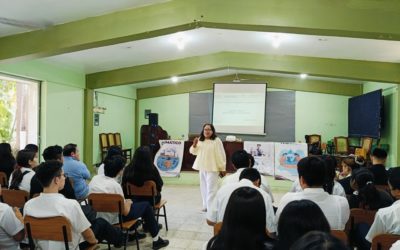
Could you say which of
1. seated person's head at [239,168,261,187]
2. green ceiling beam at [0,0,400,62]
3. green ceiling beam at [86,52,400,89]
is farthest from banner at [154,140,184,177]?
seated person's head at [239,168,261,187]

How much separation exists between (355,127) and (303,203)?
25.5ft

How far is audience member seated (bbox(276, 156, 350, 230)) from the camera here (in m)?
2.20

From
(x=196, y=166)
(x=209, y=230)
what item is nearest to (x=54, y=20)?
(x=196, y=166)

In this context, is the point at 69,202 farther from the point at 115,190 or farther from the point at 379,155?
the point at 379,155

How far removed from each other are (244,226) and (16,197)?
8.59ft

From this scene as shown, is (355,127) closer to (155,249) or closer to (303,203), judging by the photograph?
(155,249)

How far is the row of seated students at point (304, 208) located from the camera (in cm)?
134

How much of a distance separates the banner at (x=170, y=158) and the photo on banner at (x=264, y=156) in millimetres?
1703

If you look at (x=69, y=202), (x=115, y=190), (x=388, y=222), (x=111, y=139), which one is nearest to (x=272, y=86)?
(x=111, y=139)

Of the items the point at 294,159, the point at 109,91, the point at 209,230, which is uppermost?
the point at 109,91

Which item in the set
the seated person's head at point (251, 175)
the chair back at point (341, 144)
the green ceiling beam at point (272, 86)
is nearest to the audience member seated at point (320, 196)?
the seated person's head at point (251, 175)

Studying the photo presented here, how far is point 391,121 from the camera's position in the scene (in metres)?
6.72

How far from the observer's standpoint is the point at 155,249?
141 inches

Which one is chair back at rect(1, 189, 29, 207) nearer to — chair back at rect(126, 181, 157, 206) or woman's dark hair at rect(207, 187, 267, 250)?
chair back at rect(126, 181, 157, 206)
